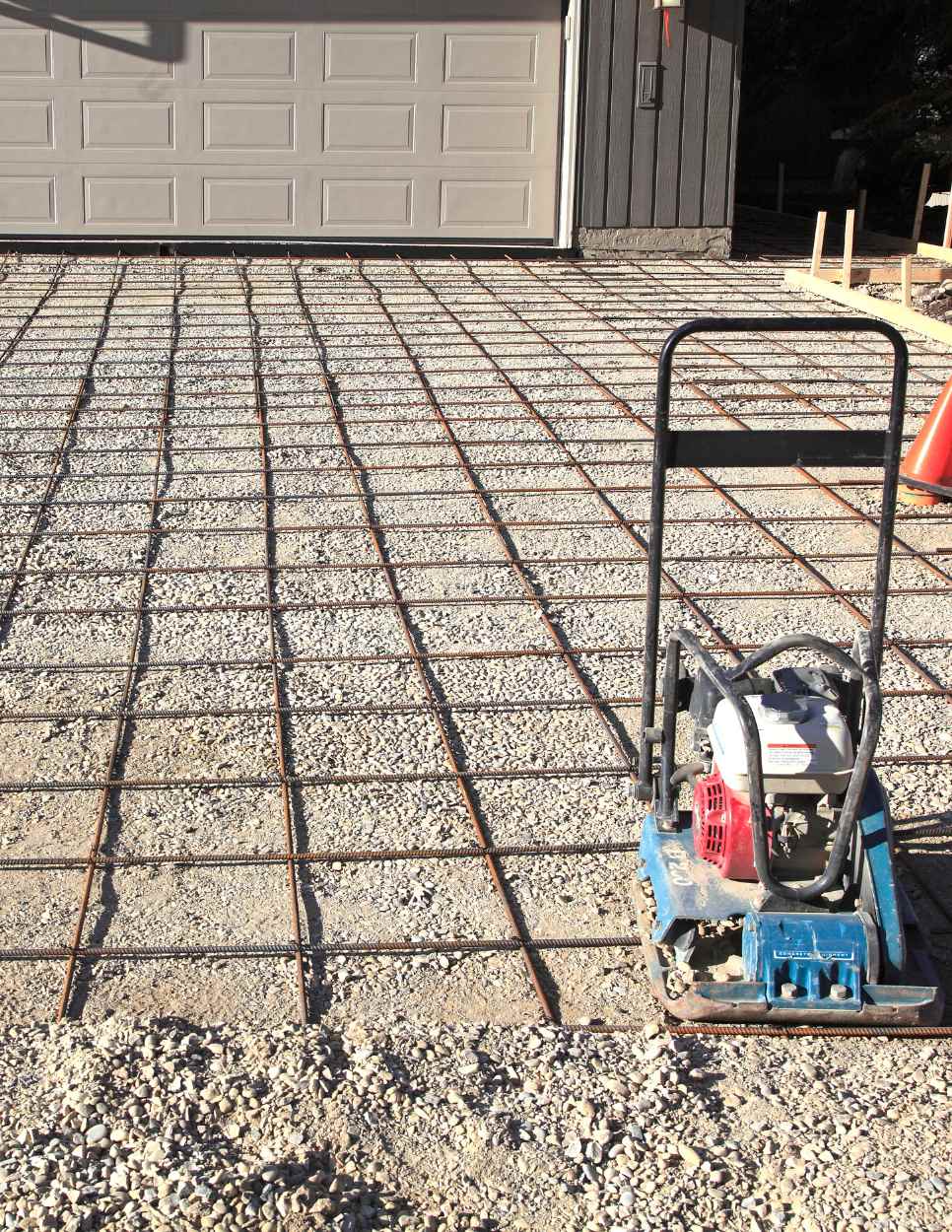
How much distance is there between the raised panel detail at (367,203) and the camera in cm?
1184

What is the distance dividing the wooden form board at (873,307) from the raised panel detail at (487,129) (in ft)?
8.34

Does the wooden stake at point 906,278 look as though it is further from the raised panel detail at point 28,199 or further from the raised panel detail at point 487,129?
the raised panel detail at point 28,199

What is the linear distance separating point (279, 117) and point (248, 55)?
52 centimetres

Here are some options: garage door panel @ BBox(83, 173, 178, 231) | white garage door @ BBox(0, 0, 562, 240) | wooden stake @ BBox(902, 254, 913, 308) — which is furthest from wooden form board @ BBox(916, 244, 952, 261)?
garage door panel @ BBox(83, 173, 178, 231)

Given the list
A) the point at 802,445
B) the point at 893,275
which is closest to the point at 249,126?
the point at 893,275

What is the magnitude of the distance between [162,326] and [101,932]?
6548mm

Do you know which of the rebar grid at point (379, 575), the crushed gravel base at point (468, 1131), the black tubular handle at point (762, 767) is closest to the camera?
the crushed gravel base at point (468, 1131)

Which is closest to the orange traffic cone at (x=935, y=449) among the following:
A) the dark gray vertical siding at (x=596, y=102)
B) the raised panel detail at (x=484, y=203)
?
the dark gray vertical siding at (x=596, y=102)

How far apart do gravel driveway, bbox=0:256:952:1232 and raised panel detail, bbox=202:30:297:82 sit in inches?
188

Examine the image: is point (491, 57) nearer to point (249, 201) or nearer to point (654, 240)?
point (654, 240)

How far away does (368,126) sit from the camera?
1171 centimetres

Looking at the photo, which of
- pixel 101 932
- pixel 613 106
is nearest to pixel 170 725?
pixel 101 932

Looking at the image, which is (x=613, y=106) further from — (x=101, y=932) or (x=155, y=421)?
(x=101, y=932)

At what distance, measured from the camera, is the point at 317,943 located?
2859 millimetres
